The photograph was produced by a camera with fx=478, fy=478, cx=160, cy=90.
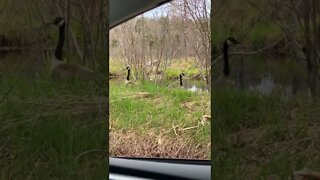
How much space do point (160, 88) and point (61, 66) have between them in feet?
14.0

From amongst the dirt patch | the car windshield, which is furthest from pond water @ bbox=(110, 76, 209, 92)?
the dirt patch

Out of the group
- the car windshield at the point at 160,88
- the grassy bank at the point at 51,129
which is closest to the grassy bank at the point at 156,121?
the car windshield at the point at 160,88

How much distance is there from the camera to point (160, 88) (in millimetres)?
6070

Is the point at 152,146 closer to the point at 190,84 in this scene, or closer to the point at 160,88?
the point at 160,88

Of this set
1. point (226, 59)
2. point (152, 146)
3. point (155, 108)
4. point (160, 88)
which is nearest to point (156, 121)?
point (155, 108)

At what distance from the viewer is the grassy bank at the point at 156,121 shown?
5839mm

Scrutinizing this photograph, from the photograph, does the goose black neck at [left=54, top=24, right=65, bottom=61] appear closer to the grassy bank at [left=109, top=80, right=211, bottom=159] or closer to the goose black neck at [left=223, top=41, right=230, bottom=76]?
the goose black neck at [left=223, top=41, right=230, bottom=76]

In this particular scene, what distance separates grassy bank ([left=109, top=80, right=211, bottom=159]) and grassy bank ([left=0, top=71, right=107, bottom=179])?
3.86 metres

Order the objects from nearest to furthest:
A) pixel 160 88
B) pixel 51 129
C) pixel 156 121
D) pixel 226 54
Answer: pixel 51 129
pixel 226 54
pixel 160 88
pixel 156 121

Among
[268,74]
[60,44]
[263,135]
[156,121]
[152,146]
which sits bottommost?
[152,146]

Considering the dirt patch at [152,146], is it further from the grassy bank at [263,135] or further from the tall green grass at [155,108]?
the grassy bank at [263,135]

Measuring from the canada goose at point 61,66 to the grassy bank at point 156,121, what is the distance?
3.87 m

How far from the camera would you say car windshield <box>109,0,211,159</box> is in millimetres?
5707

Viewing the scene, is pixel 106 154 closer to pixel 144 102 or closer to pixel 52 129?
pixel 52 129
